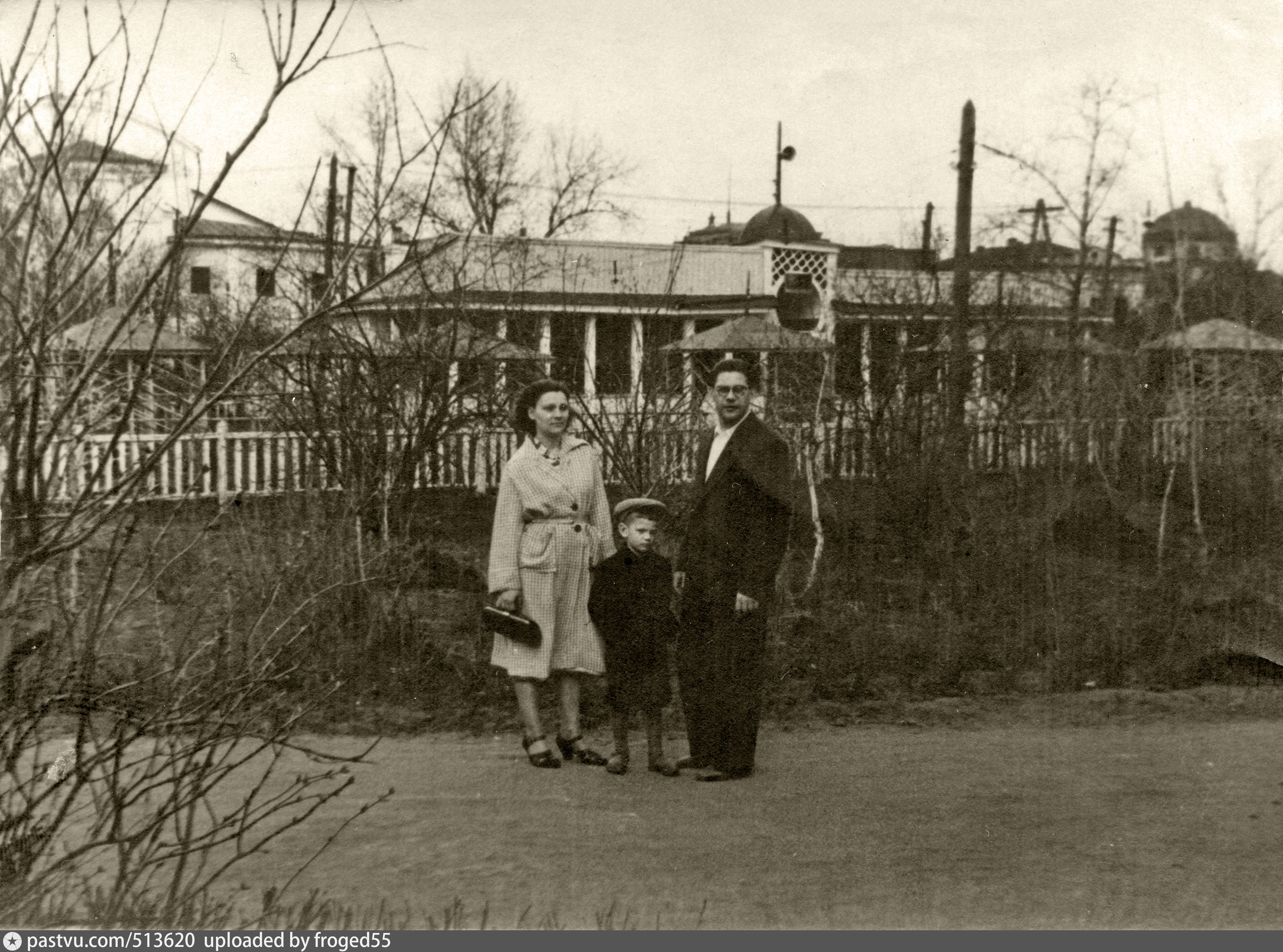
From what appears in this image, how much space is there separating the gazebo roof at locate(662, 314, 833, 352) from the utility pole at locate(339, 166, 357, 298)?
377cm

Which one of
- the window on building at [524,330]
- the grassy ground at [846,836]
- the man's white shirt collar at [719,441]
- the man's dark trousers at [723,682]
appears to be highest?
the window on building at [524,330]

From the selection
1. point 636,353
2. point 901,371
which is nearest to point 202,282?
point 636,353

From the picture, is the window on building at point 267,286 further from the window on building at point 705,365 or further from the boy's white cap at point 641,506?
the window on building at point 705,365

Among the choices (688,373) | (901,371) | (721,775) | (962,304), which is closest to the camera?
(721,775)

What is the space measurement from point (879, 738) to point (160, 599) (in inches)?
129

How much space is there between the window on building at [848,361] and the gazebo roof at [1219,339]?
2.69 m

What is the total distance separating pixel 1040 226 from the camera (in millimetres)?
21391

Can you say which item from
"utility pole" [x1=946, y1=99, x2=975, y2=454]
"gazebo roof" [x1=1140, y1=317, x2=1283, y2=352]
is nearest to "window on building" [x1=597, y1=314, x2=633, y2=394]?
"utility pole" [x1=946, y1=99, x2=975, y2=454]

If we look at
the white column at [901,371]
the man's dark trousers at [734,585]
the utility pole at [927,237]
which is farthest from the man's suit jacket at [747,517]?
the utility pole at [927,237]

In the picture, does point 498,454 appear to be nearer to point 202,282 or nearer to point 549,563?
point 549,563

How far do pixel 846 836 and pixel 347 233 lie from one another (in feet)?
9.01

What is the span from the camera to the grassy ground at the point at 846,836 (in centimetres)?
425

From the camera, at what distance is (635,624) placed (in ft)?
19.2

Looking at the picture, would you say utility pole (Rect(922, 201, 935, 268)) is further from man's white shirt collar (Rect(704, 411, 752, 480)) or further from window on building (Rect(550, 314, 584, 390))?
man's white shirt collar (Rect(704, 411, 752, 480))
